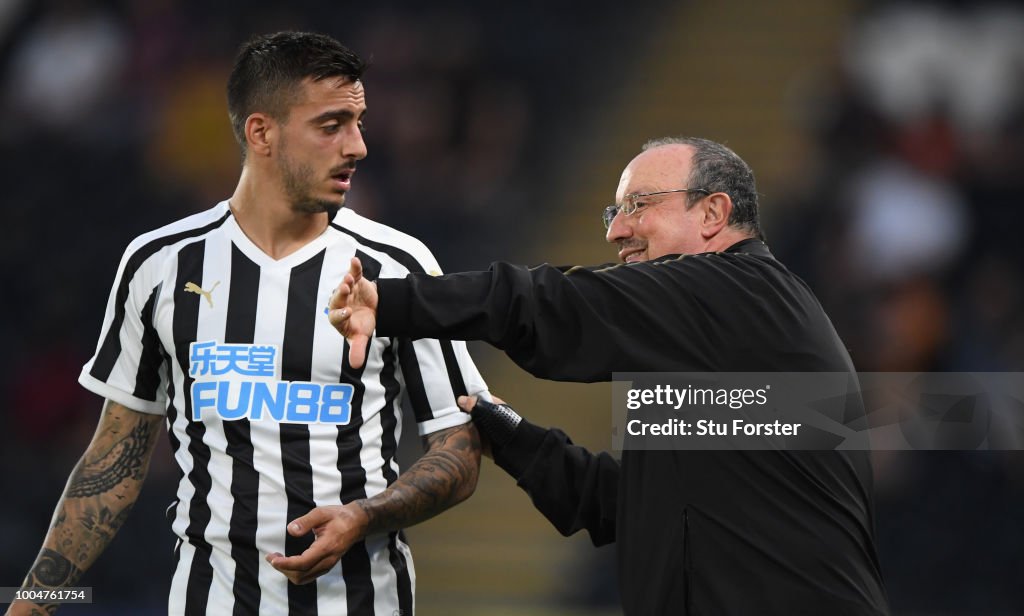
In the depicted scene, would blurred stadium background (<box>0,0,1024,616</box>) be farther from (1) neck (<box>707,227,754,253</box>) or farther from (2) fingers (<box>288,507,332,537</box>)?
(2) fingers (<box>288,507,332,537</box>)

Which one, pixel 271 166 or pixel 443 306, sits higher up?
pixel 271 166

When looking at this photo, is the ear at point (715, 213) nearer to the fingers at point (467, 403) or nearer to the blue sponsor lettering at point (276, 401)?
the fingers at point (467, 403)

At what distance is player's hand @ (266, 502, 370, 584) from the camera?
2.74m

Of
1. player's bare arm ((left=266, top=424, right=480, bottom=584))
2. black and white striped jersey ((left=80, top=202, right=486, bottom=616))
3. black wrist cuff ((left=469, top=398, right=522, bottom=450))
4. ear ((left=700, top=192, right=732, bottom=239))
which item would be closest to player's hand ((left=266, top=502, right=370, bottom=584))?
player's bare arm ((left=266, top=424, right=480, bottom=584))

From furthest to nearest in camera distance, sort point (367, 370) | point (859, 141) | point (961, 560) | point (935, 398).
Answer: point (859, 141)
point (961, 560)
point (935, 398)
point (367, 370)

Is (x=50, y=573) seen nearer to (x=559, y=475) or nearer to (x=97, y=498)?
(x=97, y=498)

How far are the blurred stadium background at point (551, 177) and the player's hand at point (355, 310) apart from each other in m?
4.69

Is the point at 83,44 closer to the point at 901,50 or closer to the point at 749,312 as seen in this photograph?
the point at 901,50

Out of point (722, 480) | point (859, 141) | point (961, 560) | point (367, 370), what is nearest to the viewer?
point (722, 480)

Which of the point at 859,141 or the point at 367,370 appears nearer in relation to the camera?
the point at 367,370

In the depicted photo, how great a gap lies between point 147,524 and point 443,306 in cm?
504

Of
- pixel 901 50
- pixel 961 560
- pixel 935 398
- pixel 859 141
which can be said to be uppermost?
pixel 901 50

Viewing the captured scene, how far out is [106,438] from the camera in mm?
3137

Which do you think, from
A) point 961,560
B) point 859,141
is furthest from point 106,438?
point 859,141
